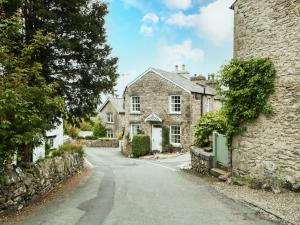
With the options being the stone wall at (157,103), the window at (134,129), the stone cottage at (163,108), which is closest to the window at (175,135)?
the stone cottage at (163,108)

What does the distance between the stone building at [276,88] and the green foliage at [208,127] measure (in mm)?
5543

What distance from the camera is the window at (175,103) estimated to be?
3312 cm

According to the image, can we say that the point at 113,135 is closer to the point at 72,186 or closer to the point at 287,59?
the point at 72,186

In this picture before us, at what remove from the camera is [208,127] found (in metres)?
18.9

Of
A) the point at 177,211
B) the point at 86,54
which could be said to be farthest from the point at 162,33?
the point at 177,211

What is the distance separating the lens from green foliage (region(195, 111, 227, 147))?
18844 mm

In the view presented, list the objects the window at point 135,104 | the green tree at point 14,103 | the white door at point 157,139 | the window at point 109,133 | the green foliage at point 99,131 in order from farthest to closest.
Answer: the window at point 109,133 → the green foliage at point 99,131 → the window at point 135,104 → the white door at point 157,139 → the green tree at point 14,103

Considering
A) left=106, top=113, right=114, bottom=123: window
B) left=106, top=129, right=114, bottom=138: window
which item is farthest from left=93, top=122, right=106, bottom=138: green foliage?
left=106, top=113, right=114, bottom=123: window

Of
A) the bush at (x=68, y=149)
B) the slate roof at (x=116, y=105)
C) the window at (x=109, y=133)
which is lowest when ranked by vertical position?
the bush at (x=68, y=149)

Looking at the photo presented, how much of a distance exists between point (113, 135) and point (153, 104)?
16907 millimetres

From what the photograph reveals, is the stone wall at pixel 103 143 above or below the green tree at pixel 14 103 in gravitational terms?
below

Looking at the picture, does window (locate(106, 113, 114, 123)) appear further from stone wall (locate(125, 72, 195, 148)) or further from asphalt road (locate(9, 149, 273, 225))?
asphalt road (locate(9, 149, 273, 225))

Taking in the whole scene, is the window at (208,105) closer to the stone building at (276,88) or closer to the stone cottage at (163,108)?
the stone cottage at (163,108)

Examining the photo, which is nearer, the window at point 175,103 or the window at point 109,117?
the window at point 175,103
